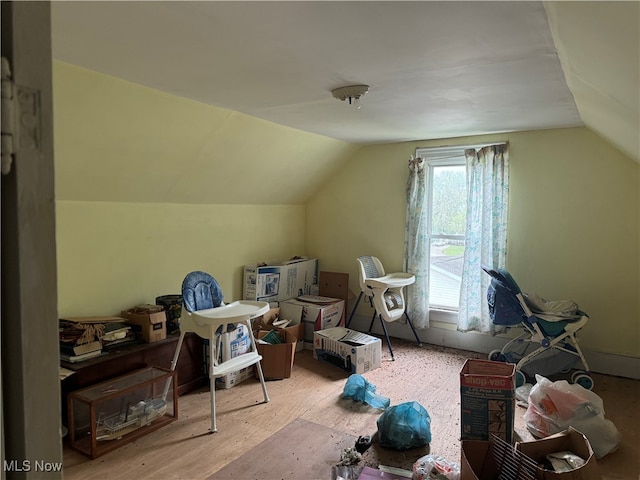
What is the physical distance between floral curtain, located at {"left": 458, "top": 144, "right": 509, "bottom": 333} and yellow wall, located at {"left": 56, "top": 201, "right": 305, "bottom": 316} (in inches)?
83.3

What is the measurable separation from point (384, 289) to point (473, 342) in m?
1.09

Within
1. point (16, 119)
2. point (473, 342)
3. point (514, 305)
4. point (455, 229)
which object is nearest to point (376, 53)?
point (16, 119)

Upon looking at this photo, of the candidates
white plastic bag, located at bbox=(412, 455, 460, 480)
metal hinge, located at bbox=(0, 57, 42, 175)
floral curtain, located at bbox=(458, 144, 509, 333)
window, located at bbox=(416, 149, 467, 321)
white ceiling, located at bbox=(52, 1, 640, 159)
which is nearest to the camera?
metal hinge, located at bbox=(0, 57, 42, 175)

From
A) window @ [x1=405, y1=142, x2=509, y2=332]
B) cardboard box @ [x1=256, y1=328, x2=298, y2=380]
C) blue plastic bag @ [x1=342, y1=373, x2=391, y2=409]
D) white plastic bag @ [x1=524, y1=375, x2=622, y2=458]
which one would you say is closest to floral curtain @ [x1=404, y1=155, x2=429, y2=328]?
window @ [x1=405, y1=142, x2=509, y2=332]

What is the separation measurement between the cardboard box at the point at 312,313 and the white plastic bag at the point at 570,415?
83.0 inches

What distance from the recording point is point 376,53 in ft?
6.78

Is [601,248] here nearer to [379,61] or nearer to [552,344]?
[552,344]

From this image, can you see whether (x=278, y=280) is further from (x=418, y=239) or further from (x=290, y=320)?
(x=418, y=239)

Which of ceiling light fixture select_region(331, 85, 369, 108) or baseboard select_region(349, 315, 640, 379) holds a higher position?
ceiling light fixture select_region(331, 85, 369, 108)

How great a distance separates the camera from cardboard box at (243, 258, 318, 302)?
4575mm

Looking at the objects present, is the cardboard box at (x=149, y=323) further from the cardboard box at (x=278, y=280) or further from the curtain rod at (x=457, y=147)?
the curtain rod at (x=457, y=147)

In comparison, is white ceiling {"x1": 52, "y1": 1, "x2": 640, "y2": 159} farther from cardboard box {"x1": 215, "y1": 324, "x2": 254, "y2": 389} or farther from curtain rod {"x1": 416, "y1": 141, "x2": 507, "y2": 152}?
cardboard box {"x1": 215, "y1": 324, "x2": 254, "y2": 389}

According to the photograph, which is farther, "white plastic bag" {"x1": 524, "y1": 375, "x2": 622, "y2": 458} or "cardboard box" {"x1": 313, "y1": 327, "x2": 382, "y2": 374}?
"cardboard box" {"x1": 313, "y1": 327, "x2": 382, "y2": 374}

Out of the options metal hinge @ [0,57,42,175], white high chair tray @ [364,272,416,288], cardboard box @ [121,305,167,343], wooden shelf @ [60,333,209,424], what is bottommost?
wooden shelf @ [60,333,209,424]
